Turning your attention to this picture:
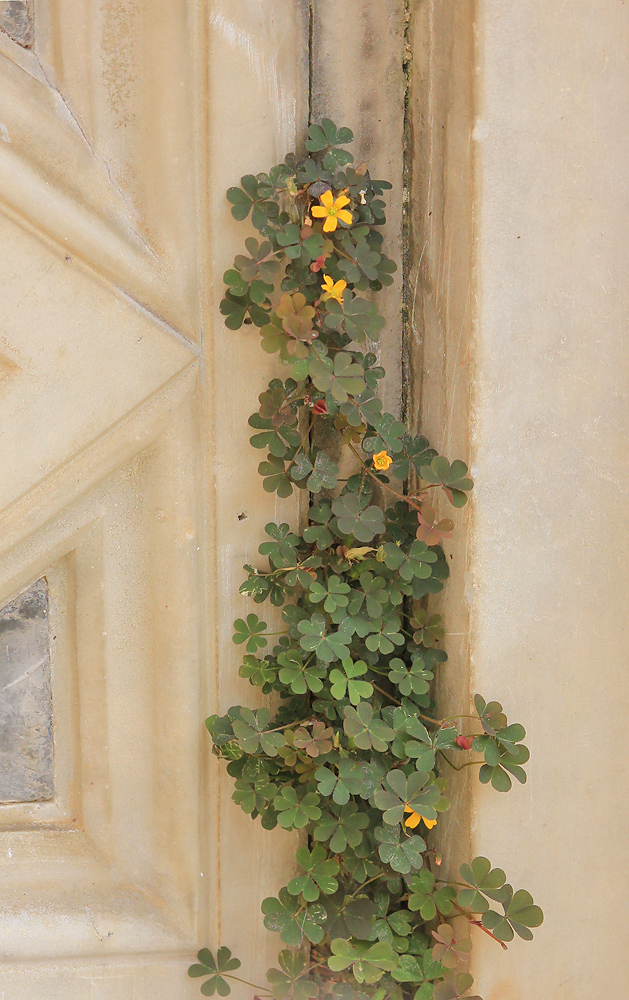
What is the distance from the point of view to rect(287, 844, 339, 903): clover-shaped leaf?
1476 mm

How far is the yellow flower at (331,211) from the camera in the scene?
1.43 m

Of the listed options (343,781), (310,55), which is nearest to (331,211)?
(310,55)

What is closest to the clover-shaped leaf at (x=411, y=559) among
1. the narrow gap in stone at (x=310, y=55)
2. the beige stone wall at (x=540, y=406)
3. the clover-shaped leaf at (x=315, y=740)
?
the beige stone wall at (x=540, y=406)

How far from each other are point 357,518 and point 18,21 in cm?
124

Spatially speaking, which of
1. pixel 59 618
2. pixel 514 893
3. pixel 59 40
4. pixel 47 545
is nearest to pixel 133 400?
pixel 47 545

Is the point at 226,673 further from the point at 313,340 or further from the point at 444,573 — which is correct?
the point at 313,340

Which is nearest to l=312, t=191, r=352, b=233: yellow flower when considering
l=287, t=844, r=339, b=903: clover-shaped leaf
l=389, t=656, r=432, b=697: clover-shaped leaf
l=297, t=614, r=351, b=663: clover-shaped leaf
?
l=297, t=614, r=351, b=663: clover-shaped leaf

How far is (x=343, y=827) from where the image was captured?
58.1 inches

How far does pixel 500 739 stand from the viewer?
145 centimetres

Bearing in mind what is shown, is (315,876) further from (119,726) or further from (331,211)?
(331,211)

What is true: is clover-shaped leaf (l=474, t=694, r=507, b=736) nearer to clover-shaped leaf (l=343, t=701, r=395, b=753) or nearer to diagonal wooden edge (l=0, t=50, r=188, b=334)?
clover-shaped leaf (l=343, t=701, r=395, b=753)

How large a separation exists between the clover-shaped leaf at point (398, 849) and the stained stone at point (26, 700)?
0.84 m

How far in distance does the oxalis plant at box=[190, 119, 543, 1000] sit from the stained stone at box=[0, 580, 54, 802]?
474 millimetres

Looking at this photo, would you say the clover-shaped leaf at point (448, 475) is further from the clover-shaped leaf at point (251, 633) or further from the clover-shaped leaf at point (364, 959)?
the clover-shaped leaf at point (364, 959)
